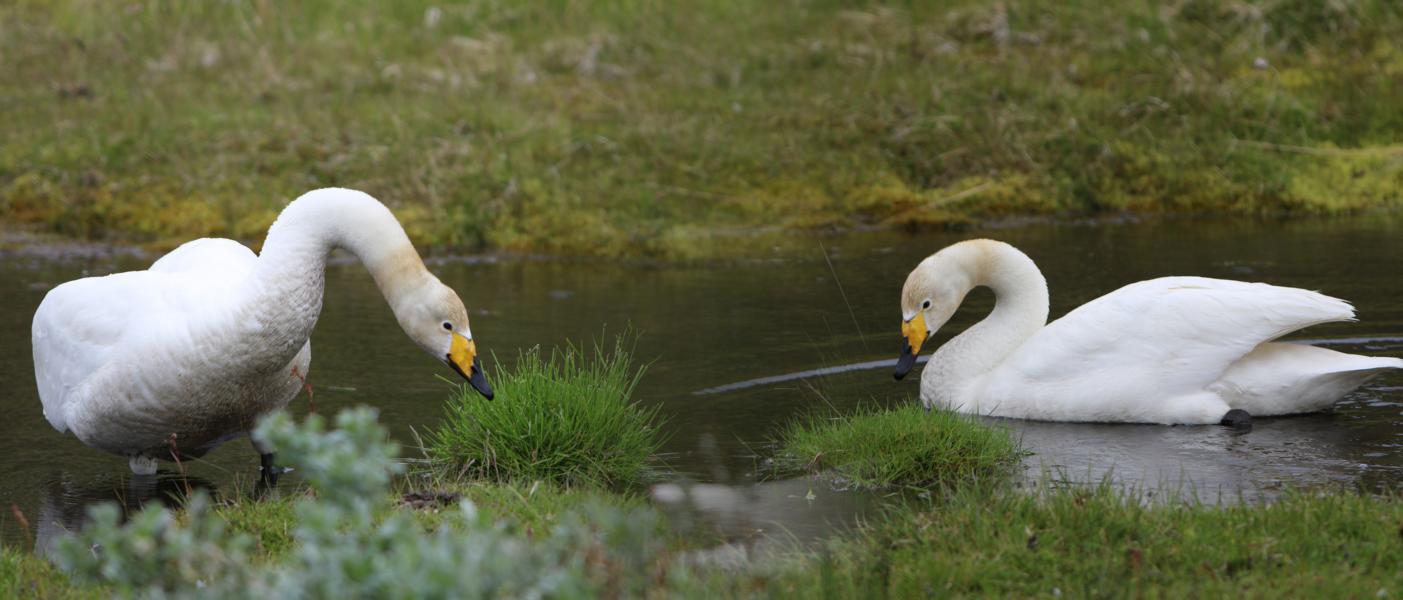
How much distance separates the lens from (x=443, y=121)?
1409 cm

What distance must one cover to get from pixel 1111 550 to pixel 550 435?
243 centimetres

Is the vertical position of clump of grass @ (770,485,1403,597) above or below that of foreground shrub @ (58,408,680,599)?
below

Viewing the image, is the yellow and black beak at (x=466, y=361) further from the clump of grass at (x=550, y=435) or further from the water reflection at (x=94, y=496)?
the water reflection at (x=94, y=496)

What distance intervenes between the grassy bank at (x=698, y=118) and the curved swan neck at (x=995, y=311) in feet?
16.2

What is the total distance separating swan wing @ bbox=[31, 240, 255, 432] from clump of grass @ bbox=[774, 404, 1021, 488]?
236 centimetres

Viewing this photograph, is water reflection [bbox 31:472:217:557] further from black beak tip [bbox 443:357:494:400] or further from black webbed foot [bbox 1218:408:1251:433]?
black webbed foot [bbox 1218:408:1251:433]

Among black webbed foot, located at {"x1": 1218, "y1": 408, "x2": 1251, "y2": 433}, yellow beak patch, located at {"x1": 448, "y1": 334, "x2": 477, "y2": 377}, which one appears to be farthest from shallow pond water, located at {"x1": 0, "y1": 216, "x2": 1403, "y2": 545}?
yellow beak patch, located at {"x1": 448, "y1": 334, "x2": 477, "y2": 377}

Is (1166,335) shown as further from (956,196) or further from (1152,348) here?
(956,196)

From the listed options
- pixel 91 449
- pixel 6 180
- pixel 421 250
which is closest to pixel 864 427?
pixel 91 449

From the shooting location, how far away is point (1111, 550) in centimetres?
451

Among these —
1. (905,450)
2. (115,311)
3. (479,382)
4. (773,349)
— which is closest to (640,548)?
(479,382)

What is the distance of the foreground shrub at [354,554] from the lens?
9.63 feet

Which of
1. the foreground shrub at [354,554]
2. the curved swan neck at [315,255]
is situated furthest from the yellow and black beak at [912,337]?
the foreground shrub at [354,554]

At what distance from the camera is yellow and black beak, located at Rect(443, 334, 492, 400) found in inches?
230
